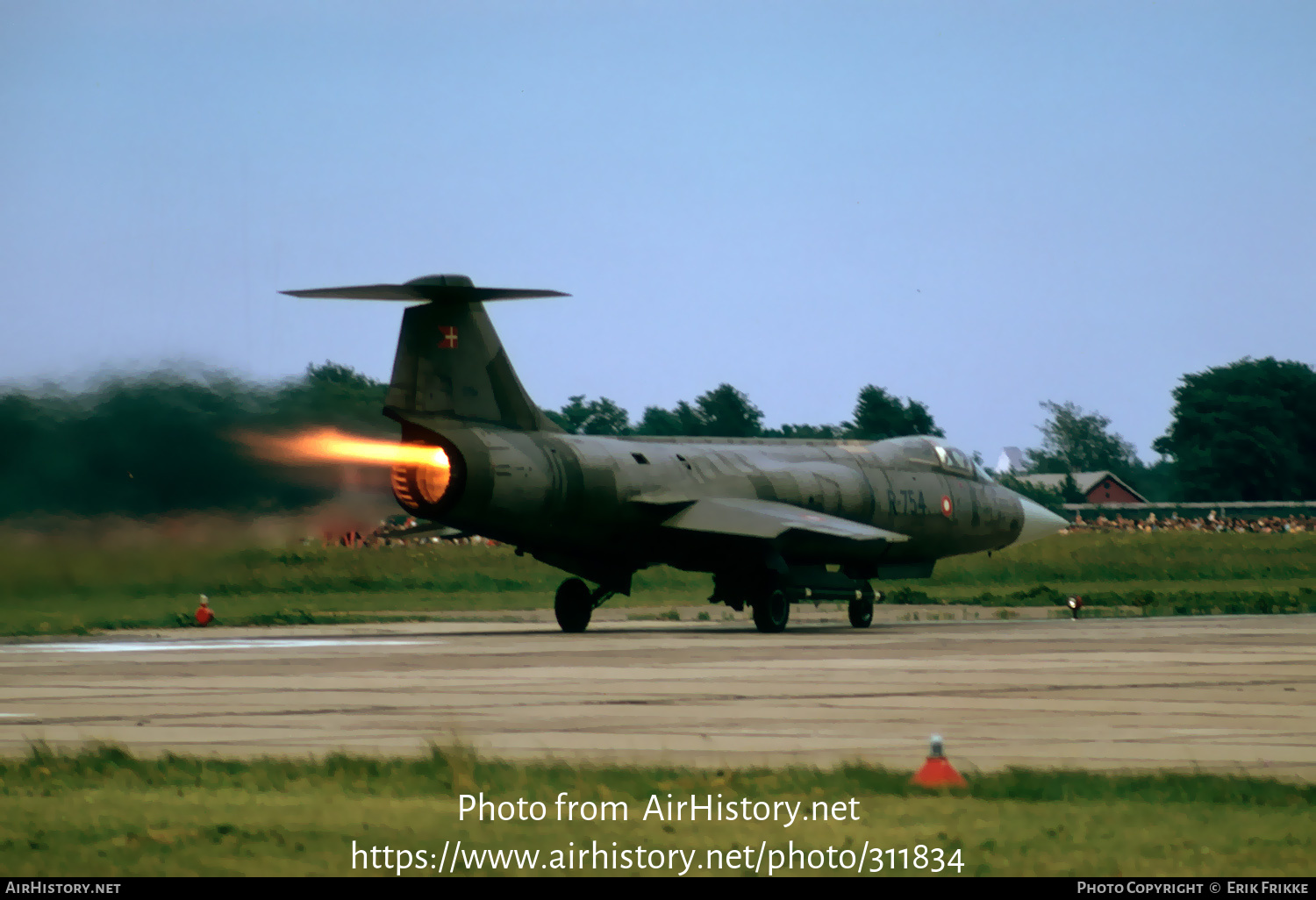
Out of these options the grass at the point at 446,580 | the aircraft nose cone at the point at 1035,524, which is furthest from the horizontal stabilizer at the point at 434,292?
the aircraft nose cone at the point at 1035,524

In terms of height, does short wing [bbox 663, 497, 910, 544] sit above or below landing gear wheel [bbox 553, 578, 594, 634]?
above

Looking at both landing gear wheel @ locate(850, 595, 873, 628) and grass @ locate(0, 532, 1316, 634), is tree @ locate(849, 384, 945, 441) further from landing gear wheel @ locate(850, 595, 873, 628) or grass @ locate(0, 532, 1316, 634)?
landing gear wheel @ locate(850, 595, 873, 628)

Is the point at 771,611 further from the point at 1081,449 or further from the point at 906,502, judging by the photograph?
the point at 1081,449

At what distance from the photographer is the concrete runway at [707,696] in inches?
493

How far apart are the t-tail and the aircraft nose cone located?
14393 mm

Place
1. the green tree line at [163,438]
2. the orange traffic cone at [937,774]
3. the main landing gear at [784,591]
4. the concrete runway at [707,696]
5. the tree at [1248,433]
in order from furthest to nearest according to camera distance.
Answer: the tree at [1248,433] < the main landing gear at [784,591] < the green tree line at [163,438] < the concrete runway at [707,696] < the orange traffic cone at [937,774]

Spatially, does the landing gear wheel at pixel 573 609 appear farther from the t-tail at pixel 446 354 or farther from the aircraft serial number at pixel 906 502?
the aircraft serial number at pixel 906 502

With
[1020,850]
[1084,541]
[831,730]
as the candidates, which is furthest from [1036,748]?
[1084,541]

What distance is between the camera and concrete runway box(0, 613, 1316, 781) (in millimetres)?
12513

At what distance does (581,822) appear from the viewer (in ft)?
28.8

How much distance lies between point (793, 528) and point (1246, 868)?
914 inches

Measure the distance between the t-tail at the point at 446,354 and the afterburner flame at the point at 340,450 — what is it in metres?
0.46

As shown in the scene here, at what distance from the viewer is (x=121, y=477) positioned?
22.1 m

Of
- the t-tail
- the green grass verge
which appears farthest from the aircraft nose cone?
the green grass verge
